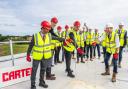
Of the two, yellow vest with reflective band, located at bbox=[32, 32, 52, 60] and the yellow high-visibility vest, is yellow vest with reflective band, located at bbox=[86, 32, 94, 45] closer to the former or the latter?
the yellow high-visibility vest

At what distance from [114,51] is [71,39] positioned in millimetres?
1455

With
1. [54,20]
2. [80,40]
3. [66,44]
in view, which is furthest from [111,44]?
Result: [80,40]

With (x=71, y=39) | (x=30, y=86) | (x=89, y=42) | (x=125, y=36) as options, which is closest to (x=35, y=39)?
(x=30, y=86)

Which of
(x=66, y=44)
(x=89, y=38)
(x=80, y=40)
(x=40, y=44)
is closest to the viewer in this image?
(x=40, y=44)

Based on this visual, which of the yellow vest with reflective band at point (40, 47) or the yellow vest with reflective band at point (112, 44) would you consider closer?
the yellow vest with reflective band at point (40, 47)

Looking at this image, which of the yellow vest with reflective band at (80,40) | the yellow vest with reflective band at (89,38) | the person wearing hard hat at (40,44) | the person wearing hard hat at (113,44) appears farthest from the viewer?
the yellow vest with reflective band at (89,38)

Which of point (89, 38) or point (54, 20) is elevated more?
point (54, 20)

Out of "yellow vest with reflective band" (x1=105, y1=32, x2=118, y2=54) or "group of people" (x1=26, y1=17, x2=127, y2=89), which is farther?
"yellow vest with reflective band" (x1=105, y1=32, x2=118, y2=54)

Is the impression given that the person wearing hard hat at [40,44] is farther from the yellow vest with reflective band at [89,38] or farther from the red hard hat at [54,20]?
the yellow vest with reflective band at [89,38]

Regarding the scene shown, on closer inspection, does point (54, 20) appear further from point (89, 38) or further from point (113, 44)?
point (89, 38)

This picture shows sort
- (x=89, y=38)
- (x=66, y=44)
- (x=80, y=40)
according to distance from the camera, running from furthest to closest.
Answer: (x=89, y=38)
(x=80, y=40)
(x=66, y=44)

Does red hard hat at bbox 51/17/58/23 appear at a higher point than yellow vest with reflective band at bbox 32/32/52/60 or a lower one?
higher

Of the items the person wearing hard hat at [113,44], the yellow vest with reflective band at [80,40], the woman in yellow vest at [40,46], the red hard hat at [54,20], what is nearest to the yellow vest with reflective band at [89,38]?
the yellow vest with reflective band at [80,40]

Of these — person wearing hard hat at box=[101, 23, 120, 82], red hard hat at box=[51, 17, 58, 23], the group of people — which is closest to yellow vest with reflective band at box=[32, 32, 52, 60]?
the group of people
